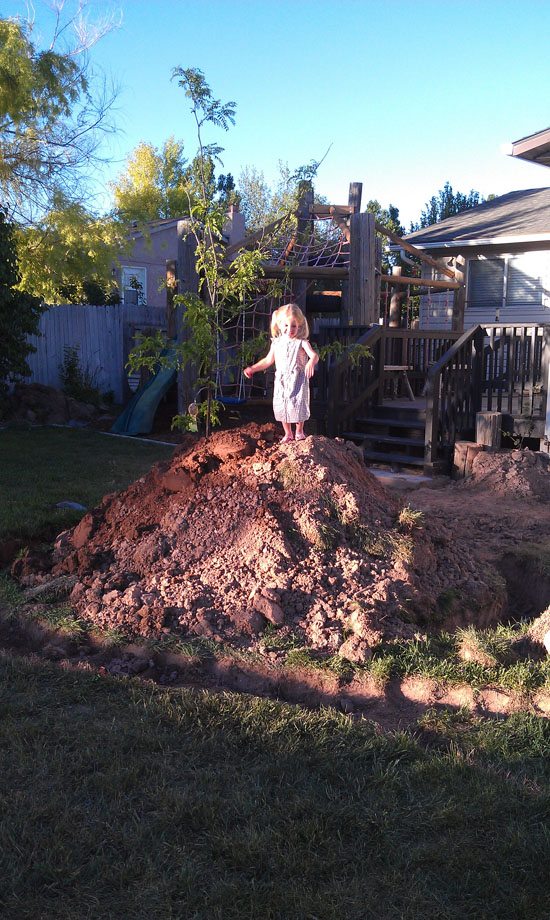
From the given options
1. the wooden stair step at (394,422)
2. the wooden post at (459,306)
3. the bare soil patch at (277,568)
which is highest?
the wooden post at (459,306)

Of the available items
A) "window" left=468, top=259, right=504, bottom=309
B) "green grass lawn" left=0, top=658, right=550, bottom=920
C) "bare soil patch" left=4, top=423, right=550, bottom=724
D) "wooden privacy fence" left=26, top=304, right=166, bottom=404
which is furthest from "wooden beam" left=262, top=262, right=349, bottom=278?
"green grass lawn" left=0, top=658, right=550, bottom=920

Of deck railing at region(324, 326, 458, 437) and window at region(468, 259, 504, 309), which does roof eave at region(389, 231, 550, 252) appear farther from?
deck railing at region(324, 326, 458, 437)

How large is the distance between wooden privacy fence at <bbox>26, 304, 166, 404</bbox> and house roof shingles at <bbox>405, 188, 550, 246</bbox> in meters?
7.06

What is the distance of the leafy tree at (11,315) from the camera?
40.4 ft

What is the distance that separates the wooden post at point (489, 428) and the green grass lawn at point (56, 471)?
13.4 ft

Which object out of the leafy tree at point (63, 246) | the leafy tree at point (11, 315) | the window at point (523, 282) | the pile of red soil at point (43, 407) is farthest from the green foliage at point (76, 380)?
the window at point (523, 282)

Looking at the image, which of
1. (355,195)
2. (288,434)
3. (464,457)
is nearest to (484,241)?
(355,195)

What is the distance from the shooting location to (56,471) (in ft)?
30.3

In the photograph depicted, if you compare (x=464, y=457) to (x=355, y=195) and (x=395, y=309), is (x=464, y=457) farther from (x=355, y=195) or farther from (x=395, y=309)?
(x=395, y=309)

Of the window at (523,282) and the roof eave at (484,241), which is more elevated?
the roof eave at (484,241)

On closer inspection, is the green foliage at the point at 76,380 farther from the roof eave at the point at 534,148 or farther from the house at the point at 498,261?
the roof eave at the point at 534,148

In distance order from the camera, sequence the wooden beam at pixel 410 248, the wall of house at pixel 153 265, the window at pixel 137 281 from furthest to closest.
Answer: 1. the wall of house at pixel 153 265
2. the window at pixel 137 281
3. the wooden beam at pixel 410 248

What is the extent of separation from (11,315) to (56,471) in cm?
441

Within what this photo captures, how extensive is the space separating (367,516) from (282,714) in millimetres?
1969
